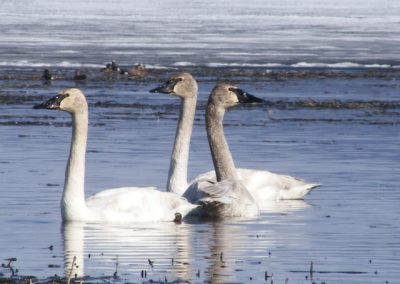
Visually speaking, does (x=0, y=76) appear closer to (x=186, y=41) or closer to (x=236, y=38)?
(x=186, y=41)

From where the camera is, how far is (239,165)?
16781 millimetres

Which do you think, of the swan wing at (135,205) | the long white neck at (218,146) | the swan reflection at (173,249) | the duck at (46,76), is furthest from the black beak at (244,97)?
the duck at (46,76)

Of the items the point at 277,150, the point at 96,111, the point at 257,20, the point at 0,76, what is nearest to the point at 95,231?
the point at 277,150

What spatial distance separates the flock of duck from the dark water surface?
7.1 inches

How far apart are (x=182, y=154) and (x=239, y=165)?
3148 mm

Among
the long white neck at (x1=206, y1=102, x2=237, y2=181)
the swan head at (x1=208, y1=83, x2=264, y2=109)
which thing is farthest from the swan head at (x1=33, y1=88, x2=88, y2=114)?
the swan head at (x1=208, y1=83, x2=264, y2=109)

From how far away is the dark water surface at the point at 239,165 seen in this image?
9.67m

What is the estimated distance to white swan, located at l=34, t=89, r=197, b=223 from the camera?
1183cm

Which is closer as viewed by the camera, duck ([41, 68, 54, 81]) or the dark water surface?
the dark water surface

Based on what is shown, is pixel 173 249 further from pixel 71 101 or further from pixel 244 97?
pixel 244 97

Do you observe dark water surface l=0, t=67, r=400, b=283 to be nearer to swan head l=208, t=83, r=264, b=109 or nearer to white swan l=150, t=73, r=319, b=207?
white swan l=150, t=73, r=319, b=207

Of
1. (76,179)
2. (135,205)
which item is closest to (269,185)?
(135,205)

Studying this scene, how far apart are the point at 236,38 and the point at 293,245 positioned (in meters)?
45.7

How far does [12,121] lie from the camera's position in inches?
875
